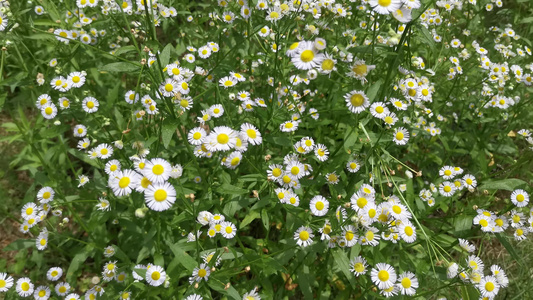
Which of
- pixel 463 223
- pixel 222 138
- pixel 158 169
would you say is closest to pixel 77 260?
pixel 158 169

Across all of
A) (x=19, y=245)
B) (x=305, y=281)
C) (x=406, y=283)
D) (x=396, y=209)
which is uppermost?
(x=396, y=209)

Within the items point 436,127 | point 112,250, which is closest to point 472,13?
point 436,127

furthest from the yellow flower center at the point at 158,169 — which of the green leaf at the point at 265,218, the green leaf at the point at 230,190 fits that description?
the green leaf at the point at 265,218

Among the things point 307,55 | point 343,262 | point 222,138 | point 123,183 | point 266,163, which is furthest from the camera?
point 266,163

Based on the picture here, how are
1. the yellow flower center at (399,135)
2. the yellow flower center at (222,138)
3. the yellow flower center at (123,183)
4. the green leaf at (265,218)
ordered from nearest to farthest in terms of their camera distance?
the yellow flower center at (123,183), the yellow flower center at (222,138), the green leaf at (265,218), the yellow flower center at (399,135)

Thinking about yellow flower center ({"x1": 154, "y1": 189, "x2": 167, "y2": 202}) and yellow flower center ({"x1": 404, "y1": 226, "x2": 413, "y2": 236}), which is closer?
yellow flower center ({"x1": 154, "y1": 189, "x2": 167, "y2": 202})

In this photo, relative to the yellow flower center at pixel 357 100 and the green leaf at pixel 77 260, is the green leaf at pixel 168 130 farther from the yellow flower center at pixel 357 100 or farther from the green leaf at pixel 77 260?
the green leaf at pixel 77 260

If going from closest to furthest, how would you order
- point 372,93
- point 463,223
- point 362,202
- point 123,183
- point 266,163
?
point 123,183, point 372,93, point 362,202, point 463,223, point 266,163

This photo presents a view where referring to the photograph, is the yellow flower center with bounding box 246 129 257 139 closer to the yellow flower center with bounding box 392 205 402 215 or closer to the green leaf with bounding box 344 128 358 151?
the green leaf with bounding box 344 128 358 151

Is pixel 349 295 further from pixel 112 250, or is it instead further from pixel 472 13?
pixel 472 13

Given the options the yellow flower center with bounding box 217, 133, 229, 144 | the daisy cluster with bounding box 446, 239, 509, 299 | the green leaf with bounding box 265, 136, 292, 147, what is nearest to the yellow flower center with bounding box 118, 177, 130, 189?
the yellow flower center with bounding box 217, 133, 229, 144

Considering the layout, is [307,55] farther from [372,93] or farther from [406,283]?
[406,283]
